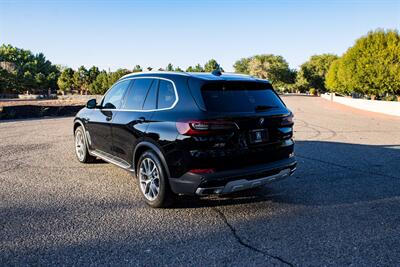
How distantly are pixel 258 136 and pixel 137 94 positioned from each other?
196 centimetres

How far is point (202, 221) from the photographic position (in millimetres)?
4195

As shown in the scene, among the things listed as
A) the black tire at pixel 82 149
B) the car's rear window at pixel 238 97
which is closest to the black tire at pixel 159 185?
the car's rear window at pixel 238 97

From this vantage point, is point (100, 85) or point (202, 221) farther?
point (100, 85)

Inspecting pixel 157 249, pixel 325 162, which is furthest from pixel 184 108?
pixel 325 162

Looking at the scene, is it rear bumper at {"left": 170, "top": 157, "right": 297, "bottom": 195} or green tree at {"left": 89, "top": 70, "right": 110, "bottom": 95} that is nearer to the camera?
rear bumper at {"left": 170, "top": 157, "right": 297, "bottom": 195}

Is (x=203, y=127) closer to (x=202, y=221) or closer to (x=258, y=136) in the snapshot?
(x=258, y=136)

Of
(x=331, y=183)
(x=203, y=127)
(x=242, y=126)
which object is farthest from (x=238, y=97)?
(x=331, y=183)

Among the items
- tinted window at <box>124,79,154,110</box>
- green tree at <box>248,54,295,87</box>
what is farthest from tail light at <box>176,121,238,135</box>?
green tree at <box>248,54,295,87</box>

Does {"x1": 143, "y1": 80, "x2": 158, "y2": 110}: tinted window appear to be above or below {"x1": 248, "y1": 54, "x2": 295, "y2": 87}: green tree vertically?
below

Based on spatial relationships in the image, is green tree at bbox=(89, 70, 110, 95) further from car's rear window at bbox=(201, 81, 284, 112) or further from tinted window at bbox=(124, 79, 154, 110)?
car's rear window at bbox=(201, 81, 284, 112)

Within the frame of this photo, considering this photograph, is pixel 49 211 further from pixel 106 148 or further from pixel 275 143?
pixel 275 143

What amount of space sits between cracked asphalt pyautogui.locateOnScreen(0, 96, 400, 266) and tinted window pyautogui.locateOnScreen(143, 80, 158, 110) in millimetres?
1342

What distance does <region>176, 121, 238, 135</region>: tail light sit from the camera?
12.9ft

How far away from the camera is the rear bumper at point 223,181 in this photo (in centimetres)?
396
